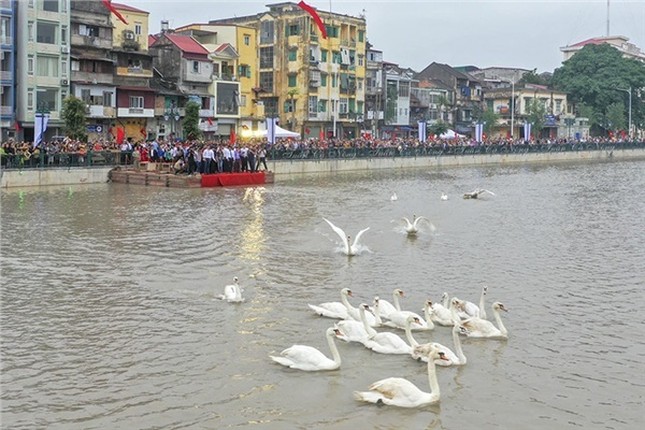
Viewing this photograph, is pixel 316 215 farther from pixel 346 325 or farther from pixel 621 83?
pixel 621 83

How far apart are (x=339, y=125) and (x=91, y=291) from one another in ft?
217

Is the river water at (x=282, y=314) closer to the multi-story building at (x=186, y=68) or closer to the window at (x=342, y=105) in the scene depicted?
the multi-story building at (x=186, y=68)

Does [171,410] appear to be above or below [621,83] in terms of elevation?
below

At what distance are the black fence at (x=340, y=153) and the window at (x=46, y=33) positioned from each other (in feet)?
53.3

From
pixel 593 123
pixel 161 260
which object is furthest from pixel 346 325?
pixel 593 123

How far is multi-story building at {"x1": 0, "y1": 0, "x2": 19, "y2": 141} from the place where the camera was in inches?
2072

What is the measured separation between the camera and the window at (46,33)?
2175 inches

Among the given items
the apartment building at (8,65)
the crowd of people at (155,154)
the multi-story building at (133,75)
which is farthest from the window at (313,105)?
the crowd of people at (155,154)

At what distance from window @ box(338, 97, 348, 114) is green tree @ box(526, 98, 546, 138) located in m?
27.4

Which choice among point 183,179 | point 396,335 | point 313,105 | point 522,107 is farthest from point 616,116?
point 396,335

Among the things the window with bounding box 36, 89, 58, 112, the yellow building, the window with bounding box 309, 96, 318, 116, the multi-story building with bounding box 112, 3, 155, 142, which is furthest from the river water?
the window with bounding box 309, 96, 318, 116

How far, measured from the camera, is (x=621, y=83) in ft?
363

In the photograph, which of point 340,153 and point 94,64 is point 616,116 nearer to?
point 340,153

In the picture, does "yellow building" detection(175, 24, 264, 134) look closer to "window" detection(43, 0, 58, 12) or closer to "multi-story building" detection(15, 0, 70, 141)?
"multi-story building" detection(15, 0, 70, 141)
